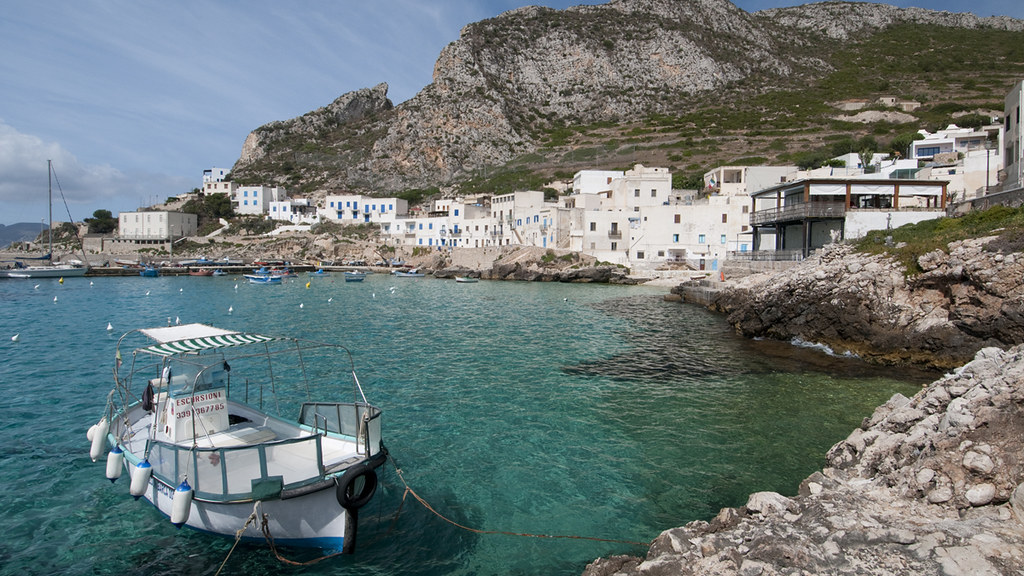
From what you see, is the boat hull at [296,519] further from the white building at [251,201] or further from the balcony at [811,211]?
the white building at [251,201]

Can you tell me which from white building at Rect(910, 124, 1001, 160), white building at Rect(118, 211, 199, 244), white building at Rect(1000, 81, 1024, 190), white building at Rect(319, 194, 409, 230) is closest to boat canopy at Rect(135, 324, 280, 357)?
white building at Rect(1000, 81, 1024, 190)

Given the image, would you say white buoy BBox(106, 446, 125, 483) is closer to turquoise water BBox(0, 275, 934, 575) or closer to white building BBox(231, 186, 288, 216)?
turquoise water BBox(0, 275, 934, 575)

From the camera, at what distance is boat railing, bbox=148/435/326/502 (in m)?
7.92

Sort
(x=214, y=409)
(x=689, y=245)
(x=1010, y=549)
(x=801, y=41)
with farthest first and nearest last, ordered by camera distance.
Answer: (x=801, y=41)
(x=689, y=245)
(x=214, y=409)
(x=1010, y=549)

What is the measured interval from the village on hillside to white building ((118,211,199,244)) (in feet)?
0.57

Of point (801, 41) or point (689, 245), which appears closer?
point (689, 245)

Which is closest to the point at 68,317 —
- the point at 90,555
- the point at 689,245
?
the point at 90,555

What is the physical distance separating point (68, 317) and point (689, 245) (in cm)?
5226

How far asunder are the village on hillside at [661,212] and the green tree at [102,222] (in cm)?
339

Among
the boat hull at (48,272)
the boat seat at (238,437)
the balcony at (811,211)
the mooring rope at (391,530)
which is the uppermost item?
the balcony at (811,211)

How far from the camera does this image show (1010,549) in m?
5.28

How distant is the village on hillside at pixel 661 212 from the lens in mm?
33000

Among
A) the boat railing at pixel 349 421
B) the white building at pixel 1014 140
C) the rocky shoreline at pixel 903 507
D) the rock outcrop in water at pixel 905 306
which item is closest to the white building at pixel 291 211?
the rock outcrop in water at pixel 905 306

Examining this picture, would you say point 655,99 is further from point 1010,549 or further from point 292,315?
point 1010,549
